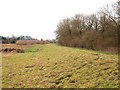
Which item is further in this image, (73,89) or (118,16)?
Result: (118,16)

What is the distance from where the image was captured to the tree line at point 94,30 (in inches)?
1568

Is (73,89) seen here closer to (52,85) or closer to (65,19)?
(52,85)

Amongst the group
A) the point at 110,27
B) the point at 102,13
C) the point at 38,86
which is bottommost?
the point at 38,86

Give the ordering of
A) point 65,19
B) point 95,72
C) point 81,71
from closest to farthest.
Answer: point 95,72, point 81,71, point 65,19

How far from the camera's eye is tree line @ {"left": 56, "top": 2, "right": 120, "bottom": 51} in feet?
131

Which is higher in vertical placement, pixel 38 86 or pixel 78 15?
pixel 78 15

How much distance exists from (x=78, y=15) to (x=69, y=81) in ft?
192

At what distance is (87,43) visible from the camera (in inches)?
1898

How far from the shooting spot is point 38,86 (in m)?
11.0

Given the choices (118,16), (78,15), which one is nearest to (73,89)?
(118,16)

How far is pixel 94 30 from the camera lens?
52906mm

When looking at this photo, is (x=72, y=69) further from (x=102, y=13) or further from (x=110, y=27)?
(x=102, y=13)

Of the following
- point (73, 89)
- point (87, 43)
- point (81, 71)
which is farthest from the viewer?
point (87, 43)

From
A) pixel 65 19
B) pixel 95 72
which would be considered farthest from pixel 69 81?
pixel 65 19
